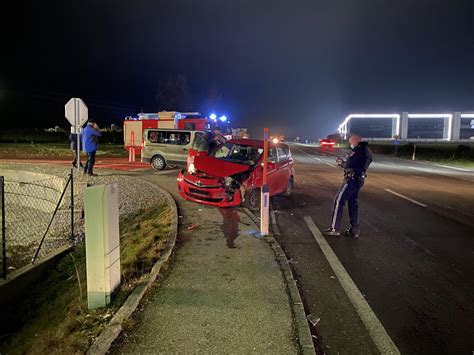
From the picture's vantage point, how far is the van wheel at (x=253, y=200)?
9.13 metres

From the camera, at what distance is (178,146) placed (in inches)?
676

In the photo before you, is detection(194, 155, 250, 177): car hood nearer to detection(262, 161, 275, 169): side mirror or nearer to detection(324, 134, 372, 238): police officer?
detection(262, 161, 275, 169): side mirror

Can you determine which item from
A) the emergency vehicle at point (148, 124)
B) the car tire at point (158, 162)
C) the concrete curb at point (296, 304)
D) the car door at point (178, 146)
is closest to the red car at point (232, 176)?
the concrete curb at point (296, 304)

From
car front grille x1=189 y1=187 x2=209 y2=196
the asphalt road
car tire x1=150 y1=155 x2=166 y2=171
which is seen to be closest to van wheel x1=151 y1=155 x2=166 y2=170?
car tire x1=150 y1=155 x2=166 y2=171

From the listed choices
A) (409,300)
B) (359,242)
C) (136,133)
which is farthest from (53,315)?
(136,133)

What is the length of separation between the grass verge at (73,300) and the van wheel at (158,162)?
9000mm

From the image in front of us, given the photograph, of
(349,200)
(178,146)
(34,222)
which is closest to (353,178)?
(349,200)

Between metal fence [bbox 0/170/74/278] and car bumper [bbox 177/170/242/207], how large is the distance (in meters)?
2.70

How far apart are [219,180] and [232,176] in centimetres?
33

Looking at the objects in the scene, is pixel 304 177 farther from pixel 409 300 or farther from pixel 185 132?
pixel 409 300

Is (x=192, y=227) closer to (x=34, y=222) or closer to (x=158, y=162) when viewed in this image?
(x=34, y=222)

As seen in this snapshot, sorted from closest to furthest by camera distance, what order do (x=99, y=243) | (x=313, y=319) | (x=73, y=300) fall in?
(x=313, y=319) → (x=99, y=243) → (x=73, y=300)

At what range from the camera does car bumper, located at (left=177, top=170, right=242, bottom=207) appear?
8.70 meters

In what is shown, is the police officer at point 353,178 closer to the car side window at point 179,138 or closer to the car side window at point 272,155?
the car side window at point 272,155
